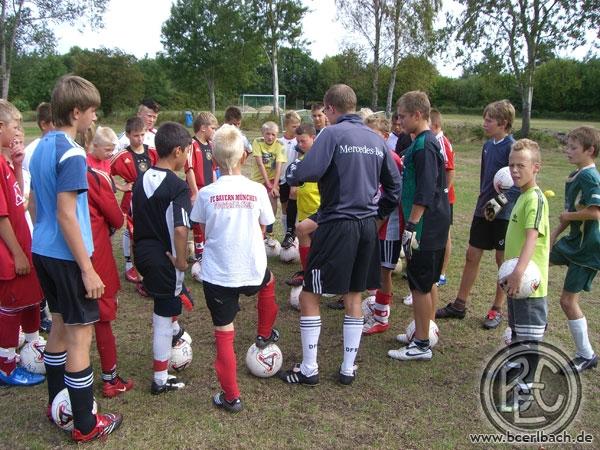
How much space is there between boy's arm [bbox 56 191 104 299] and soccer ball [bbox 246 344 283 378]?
163 cm

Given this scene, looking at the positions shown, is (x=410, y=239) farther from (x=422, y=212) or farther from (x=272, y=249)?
(x=272, y=249)

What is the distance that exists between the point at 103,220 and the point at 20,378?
5.24 feet

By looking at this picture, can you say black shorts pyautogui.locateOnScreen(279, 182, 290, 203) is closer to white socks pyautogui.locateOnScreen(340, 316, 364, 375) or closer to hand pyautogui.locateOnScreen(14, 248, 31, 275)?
white socks pyautogui.locateOnScreen(340, 316, 364, 375)

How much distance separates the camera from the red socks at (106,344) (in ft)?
12.3

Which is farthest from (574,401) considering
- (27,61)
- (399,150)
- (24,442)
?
(27,61)

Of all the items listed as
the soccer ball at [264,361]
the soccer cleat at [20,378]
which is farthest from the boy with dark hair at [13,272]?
the soccer ball at [264,361]

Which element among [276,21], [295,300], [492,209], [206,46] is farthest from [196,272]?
[206,46]

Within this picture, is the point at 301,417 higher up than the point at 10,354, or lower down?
lower down

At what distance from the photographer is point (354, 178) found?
393 cm

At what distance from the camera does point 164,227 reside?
3695 millimetres

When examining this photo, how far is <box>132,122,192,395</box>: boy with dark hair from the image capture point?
364cm

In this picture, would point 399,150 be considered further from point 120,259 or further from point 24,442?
point 24,442

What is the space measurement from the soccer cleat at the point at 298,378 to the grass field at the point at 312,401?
0.06m

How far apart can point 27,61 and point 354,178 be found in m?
35.3
